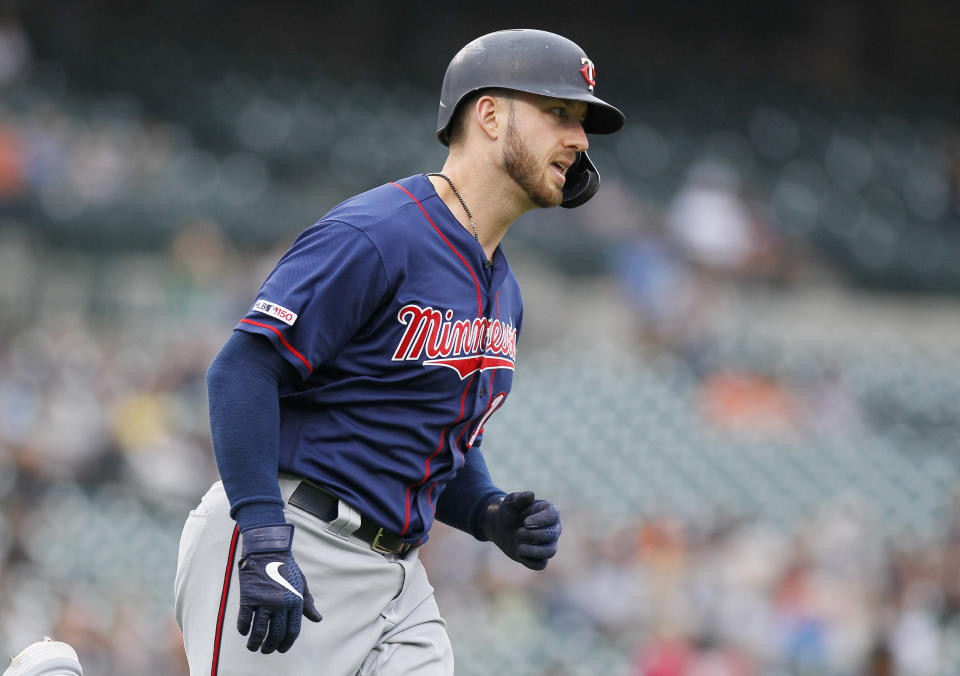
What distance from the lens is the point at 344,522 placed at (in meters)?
2.14

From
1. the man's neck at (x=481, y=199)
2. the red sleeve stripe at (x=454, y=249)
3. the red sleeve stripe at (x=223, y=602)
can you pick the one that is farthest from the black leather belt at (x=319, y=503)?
the man's neck at (x=481, y=199)

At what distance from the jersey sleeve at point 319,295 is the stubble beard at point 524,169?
0.35 m

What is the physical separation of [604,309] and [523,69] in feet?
26.1

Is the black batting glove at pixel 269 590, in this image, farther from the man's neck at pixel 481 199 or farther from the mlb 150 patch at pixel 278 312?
the man's neck at pixel 481 199

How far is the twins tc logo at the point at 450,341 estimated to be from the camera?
2152 millimetres

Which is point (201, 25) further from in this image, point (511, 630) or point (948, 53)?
point (948, 53)

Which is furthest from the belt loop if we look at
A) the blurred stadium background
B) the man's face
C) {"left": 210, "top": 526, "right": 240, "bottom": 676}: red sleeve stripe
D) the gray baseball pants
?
the blurred stadium background

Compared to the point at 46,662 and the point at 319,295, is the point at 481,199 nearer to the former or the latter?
the point at 319,295

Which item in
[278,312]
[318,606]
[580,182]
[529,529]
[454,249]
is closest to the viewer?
[278,312]

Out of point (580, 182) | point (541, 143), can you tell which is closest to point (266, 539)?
point (541, 143)

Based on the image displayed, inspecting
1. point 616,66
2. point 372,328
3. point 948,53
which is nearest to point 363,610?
point 372,328

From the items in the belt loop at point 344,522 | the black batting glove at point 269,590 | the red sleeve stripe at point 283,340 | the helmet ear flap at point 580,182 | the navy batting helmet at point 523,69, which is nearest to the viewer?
the black batting glove at point 269,590

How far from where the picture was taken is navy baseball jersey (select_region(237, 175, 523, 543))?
6.71 ft

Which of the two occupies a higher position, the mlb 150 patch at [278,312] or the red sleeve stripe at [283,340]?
the mlb 150 patch at [278,312]
